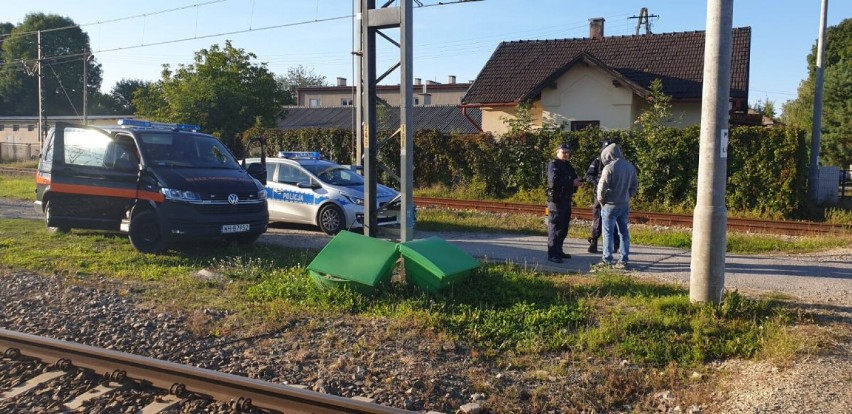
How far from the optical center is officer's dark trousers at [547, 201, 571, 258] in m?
10.5

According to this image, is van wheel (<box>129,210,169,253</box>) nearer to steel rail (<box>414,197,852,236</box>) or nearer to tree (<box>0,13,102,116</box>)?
steel rail (<box>414,197,852,236</box>)

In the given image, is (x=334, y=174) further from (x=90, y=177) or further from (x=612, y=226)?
(x=612, y=226)

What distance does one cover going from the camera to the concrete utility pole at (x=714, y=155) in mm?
7059

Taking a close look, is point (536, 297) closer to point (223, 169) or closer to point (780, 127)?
point (223, 169)

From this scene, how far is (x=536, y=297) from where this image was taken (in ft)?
27.2

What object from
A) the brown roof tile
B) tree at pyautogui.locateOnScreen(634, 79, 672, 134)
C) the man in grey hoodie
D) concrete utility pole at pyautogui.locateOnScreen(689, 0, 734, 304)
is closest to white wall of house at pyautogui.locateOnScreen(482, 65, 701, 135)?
the brown roof tile

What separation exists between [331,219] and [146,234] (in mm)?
3734

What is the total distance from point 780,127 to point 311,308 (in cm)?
1513

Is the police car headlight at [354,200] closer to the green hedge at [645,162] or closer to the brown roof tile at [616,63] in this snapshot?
the green hedge at [645,162]

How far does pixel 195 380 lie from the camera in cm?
563

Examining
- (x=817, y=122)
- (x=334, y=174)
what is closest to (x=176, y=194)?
(x=334, y=174)

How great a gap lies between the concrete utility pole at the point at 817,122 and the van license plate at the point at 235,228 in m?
15.8

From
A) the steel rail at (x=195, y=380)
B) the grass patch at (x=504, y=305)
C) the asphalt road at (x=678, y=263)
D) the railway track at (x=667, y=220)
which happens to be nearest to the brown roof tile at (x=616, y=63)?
the railway track at (x=667, y=220)

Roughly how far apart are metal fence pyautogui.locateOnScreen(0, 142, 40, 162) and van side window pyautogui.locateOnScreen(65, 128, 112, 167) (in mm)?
46743
